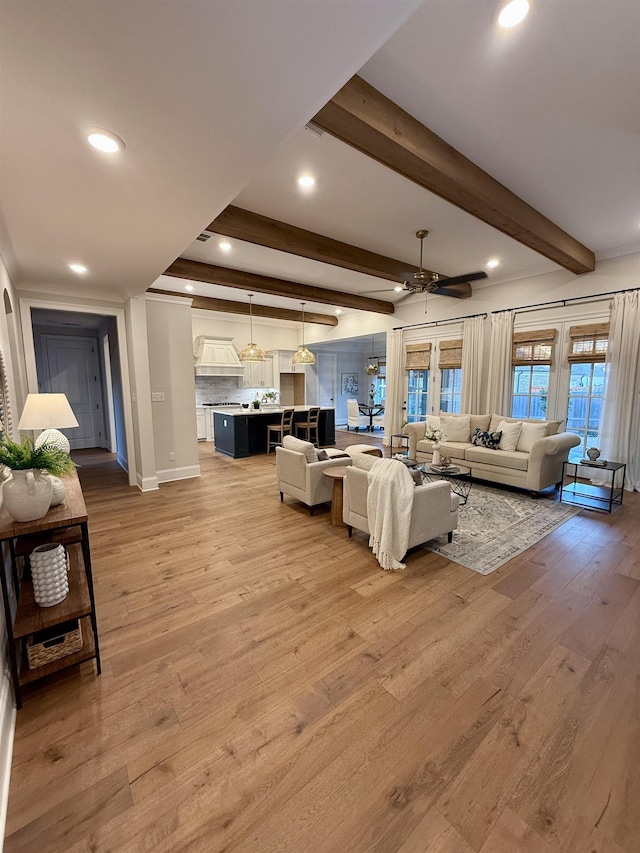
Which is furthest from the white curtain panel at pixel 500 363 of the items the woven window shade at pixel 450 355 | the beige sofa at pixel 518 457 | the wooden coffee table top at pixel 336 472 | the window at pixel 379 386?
the window at pixel 379 386

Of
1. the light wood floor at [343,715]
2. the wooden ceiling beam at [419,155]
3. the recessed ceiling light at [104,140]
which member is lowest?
the light wood floor at [343,715]

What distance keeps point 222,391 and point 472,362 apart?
619 cm

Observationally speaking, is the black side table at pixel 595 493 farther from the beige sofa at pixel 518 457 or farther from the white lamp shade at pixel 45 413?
the white lamp shade at pixel 45 413

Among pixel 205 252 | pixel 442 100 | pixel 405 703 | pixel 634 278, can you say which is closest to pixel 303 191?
pixel 442 100

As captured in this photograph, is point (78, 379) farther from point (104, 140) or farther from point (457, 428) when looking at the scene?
point (457, 428)

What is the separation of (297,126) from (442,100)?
1.12m

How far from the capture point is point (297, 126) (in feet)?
5.47

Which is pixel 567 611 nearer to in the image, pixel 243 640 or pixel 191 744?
pixel 243 640

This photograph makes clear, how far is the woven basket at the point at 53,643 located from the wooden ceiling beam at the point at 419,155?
2.97 meters

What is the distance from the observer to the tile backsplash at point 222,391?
911 centimetres

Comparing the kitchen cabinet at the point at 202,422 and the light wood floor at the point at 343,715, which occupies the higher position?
the kitchen cabinet at the point at 202,422

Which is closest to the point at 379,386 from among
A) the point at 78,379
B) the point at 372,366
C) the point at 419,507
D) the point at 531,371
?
the point at 372,366

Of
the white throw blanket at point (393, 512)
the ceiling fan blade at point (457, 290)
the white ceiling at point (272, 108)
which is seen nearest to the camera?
the white ceiling at point (272, 108)

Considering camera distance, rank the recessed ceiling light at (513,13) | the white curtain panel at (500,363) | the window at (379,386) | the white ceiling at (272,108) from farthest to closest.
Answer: the window at (379,386) → the white curtain panel at (500,363) → the recessed ceiling light at (513,13) → the white ceiling at (272,108)
